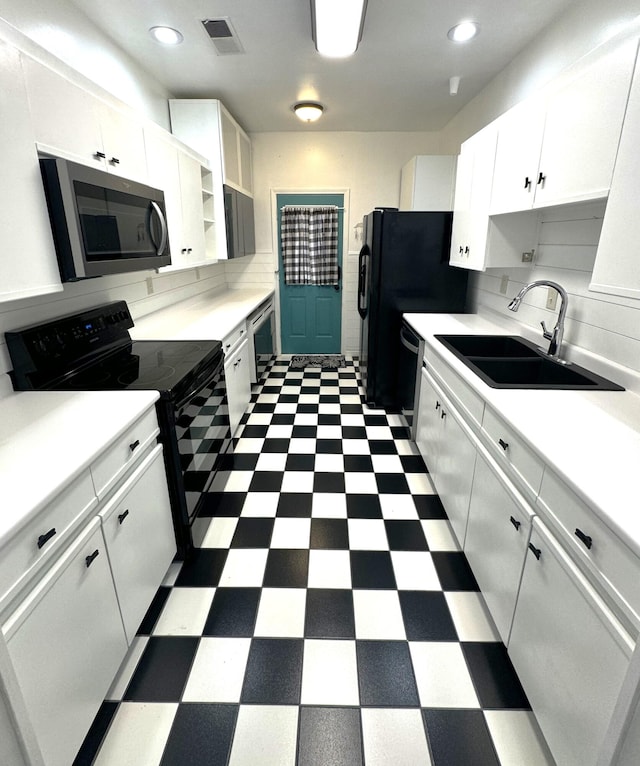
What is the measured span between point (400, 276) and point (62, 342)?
2.34 meters

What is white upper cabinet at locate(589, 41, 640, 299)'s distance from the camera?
1.15m

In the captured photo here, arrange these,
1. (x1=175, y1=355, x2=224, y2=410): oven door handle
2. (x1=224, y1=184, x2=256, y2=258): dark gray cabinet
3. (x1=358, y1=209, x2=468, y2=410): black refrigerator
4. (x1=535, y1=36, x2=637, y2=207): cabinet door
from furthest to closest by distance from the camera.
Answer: (x1=224, y1=184, x2=256, y2=258): dark gray cabinet, (x1=358, y1=209, x2=468, y2=410): black refrigerator, (x1=175, y1=355, x2=224, y2=410): oven door handle, (x1=535, y1=36, x2=637, y2=207): cabinet door

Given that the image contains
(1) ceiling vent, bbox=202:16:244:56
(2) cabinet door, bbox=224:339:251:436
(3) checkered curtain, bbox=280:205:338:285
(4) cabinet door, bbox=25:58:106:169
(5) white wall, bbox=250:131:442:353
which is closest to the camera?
(4) cabinet door, bbox=25:58:106:169

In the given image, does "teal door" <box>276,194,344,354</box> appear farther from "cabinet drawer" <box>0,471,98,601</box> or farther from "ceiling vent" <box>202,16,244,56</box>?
"cabinet drawer" <box>0,471,98,601</box>

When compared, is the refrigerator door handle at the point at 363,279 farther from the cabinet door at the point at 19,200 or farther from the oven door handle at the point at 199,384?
the cabinet door at the point at 19,200

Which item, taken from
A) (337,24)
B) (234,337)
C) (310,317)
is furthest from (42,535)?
(310,317)

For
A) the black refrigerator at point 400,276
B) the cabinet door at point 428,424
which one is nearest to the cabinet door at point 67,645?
the cabinet door at point 428,424

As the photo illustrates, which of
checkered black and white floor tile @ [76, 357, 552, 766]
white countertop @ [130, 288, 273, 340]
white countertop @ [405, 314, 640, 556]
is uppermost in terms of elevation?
white countertop @ [130, 288, 273, 340]

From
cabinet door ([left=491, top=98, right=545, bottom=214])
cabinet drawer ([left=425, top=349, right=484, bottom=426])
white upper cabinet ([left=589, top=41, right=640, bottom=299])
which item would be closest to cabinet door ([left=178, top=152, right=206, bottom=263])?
cabinet drawer ([left=425, top=349, right=484, bottom=426])

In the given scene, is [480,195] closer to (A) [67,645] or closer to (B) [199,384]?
(B) [199,384]

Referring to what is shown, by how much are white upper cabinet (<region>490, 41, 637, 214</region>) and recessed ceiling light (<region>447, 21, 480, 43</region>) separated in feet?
2.05

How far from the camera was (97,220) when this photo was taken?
1.60 m

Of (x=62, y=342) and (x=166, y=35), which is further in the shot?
(x=166, y=35)

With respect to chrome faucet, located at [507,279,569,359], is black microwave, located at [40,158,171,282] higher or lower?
higher
